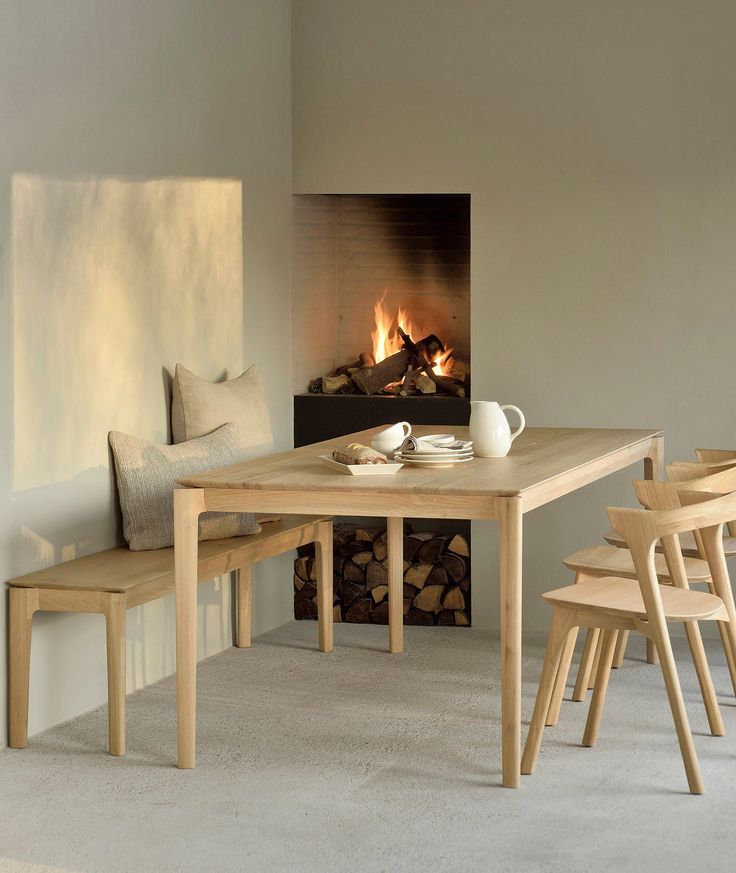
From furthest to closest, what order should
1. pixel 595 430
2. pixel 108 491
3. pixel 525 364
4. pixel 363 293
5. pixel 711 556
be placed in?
pixel 363 293
pixel 525 364
pixel 595 430
pixel 108 491
pixel 711 556

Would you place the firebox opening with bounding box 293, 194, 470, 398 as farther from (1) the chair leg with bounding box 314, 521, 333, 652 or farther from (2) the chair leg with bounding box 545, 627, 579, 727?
(2) the chair leg with bounding box 545, 627, 579, 727

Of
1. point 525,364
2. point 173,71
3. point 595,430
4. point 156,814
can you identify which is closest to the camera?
point 156,814

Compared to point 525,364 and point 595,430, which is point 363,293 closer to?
point 525,364

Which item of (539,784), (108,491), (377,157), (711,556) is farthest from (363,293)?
(539,784)

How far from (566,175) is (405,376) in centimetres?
113

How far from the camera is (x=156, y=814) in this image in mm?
3477

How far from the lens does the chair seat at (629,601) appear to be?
140 inches

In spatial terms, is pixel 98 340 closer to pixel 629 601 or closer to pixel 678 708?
pixel 629 601

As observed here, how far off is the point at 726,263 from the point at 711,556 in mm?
1883

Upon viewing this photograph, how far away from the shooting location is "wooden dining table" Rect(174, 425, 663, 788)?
3555 millimetres

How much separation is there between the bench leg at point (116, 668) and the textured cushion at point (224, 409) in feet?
3.53

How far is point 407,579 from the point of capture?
5.86 meters

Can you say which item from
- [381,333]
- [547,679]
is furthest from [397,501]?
[381,333]

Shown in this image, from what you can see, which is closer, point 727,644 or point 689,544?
point 727,644
